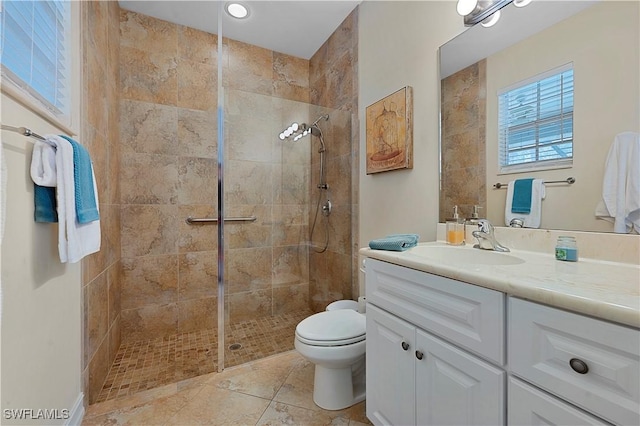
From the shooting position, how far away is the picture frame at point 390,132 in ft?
5.23

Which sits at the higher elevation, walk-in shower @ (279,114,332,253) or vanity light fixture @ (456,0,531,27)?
vanity light fixture @ (456,0,531,27)

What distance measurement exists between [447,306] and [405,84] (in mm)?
1356

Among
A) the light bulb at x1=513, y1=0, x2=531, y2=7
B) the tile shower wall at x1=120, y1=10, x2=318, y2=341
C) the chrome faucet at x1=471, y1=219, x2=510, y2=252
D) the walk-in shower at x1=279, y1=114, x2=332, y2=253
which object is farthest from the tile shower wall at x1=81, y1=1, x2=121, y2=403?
the light bulb at x1=513, y1=0, x2=531, y2=7

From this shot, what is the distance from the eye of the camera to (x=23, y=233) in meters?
0.89

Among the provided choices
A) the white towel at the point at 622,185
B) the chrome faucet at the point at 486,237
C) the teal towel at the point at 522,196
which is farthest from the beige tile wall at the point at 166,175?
the white towel at the point at 622,185

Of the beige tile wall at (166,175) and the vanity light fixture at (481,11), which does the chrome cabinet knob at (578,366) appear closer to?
the vanity light fixture at (481,11)

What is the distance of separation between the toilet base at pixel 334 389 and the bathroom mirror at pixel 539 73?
99 cm

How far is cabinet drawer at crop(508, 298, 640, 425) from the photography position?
1.62ft

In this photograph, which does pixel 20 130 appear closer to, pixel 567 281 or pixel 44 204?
pixel 44 204

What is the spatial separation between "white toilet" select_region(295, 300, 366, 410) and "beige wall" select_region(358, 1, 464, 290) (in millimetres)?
665

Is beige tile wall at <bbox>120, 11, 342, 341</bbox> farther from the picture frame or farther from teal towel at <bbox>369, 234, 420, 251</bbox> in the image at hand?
teal towel at <bbox>369, 234, 420, 251</bbox>

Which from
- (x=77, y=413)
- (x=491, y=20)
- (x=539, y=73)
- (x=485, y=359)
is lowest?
(x=77, y=413)

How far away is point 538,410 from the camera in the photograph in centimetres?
62

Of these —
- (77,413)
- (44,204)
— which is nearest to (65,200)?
(44,204)
